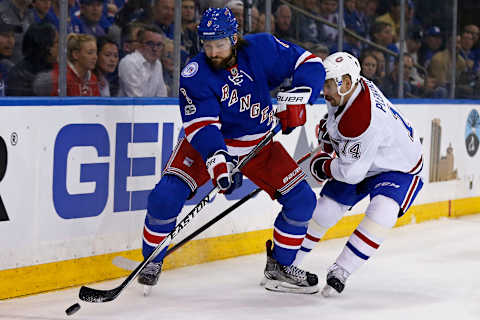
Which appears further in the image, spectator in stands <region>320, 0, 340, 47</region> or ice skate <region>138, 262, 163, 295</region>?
spectator in stands <region>320, 0, 340, 47</region>

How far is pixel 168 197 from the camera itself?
362 cm

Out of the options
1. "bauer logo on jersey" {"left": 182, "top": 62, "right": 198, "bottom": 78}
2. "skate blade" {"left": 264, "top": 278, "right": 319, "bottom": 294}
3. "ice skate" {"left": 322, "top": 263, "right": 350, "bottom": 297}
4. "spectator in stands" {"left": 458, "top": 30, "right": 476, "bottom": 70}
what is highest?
"bauer logo on jersey" {"left": 182, "top": 62, "right": 198, "bottom": 78}

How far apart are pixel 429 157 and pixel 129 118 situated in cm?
284

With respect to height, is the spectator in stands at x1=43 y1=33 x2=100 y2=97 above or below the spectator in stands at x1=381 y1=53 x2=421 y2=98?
above

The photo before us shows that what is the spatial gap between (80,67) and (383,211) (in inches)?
61.0

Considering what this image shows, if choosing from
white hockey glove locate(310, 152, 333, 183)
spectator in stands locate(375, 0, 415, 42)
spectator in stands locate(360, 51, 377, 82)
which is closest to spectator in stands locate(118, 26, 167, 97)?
white hockey glove locate(310, 152, 333, 183)

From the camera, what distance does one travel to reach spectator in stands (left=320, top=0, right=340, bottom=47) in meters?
5.53

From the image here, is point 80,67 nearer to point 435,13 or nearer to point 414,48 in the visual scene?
point 414,48

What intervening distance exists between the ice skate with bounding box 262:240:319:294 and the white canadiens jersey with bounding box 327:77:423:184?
1.54 feet

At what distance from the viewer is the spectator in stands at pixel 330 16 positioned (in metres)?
5.53

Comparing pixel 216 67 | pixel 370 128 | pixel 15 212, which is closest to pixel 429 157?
pixel 370 128

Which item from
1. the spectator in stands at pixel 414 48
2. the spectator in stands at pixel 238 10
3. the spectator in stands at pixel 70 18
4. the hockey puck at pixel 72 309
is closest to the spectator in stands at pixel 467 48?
the spectator in stands at pixel 414 48

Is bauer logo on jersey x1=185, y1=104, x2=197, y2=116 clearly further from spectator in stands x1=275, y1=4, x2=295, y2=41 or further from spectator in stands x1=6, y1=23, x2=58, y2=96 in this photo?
spectator in stands x1=275, y1=4, x2=295, y2=41

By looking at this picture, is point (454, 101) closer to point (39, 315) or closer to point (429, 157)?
point (429, 157)
